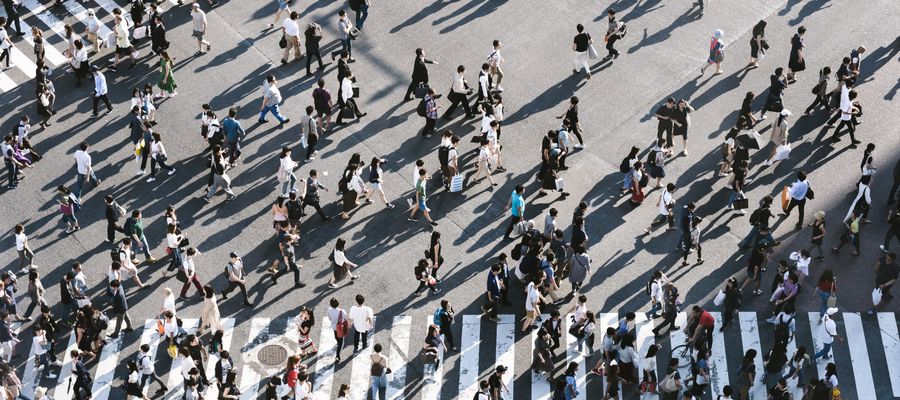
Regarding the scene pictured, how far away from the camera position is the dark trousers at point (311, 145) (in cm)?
3572

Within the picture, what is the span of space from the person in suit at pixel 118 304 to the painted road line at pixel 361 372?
5.49 m

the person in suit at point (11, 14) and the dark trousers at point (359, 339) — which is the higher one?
the person in suit at point (11, 14)

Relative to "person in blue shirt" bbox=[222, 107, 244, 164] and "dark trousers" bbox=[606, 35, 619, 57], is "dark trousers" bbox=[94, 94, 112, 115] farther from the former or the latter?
"dark trousers" bbox=[606, 35, 619, 57]

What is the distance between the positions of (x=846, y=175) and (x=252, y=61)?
1776 centimetres

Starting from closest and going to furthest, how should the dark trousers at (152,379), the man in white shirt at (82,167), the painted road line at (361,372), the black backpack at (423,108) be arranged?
the dark trousers at (152,379), the painted road line at (361,372), the man in white shirt at (82,167), the black backpack at (423,108)

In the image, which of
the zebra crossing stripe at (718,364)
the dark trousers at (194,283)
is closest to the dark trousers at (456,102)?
the dark trousers at (194,283)

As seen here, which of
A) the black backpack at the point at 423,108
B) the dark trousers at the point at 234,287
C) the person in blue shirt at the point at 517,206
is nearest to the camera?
the dark trousers at the point at 234,287

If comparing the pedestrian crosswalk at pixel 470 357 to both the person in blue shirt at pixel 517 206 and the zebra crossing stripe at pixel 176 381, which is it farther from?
the person in blue shirt at pixel 517 206

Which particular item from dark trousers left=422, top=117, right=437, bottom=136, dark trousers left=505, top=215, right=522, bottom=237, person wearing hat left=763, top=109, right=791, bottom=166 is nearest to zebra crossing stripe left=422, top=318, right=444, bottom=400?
dark trousers left=505, top=215, right=522, bottom=237

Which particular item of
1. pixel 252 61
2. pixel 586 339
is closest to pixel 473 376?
pixel 586 339

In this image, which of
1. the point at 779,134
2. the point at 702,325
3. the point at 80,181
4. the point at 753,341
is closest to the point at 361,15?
the point at 80,181

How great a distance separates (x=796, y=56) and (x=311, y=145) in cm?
1410

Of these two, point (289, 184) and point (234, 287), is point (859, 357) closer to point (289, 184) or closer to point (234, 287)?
point (234, 287)

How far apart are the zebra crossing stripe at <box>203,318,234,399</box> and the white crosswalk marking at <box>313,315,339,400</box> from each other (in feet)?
7.03
